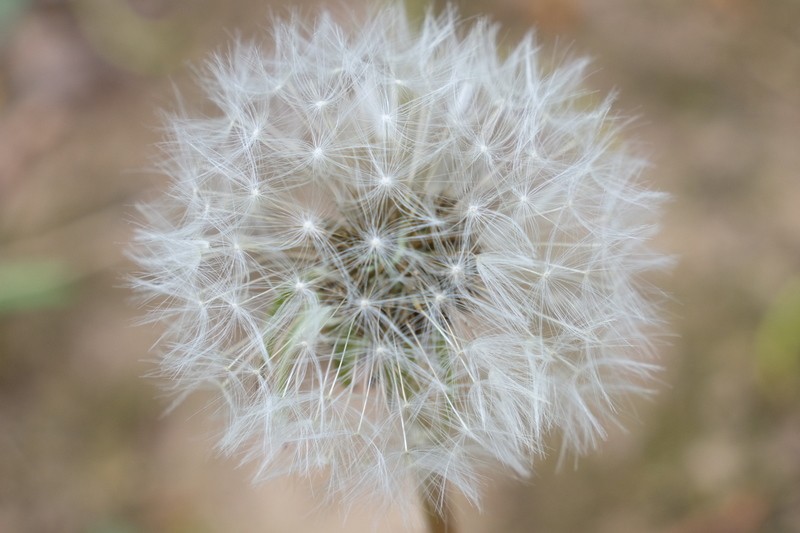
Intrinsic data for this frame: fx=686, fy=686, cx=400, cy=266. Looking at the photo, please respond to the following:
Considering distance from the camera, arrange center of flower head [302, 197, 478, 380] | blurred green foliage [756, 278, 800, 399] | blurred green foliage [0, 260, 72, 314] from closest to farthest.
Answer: center of flower head [302, 197, 478, 380] < blurred green foliage [756, 278, 800, 399] < blurred green foliage [0, 260, 72, 314]

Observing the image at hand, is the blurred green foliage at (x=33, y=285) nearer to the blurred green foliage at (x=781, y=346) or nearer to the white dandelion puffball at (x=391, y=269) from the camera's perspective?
the white dandelion puffball at (x=391, y=269)

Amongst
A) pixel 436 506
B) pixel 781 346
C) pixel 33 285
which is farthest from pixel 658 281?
pixel 33 285

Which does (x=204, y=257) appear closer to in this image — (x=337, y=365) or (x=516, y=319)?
(x=337, y=365)

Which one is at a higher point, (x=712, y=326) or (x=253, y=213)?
(x=712, y=326)

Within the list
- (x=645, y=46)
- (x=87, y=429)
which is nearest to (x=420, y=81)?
(x=645, y=46)

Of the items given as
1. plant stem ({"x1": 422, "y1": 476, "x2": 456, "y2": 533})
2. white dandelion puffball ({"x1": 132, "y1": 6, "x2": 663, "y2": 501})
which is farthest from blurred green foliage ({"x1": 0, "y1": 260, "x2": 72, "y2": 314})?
plant stem ({"x1": 422, "y1": 476, "x2": 456, "y2": 533})

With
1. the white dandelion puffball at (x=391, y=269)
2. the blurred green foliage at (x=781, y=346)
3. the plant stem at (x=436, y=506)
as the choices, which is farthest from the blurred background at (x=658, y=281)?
the white dandelion puffball at (x=391, y=269)

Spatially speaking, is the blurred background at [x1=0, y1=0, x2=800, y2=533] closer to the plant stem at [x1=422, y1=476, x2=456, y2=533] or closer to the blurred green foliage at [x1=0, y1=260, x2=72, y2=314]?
the blurred green foliage at [x1=0, y1=260, x2=72, y2=314]
